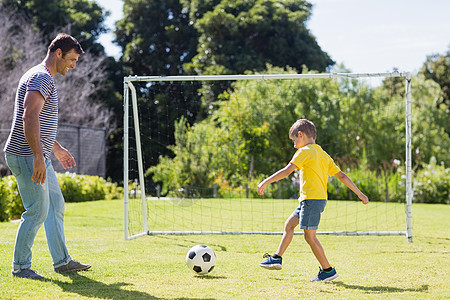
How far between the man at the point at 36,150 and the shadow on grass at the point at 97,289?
0.35 m

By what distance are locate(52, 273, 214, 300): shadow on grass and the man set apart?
0.35 m

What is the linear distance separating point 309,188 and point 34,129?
2313mm

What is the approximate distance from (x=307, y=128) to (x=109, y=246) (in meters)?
3.31

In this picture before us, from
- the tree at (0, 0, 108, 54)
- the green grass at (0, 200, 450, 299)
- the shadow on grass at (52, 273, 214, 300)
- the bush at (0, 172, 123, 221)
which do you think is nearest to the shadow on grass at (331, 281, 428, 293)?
the green grass at (0, 200, 450, 299)

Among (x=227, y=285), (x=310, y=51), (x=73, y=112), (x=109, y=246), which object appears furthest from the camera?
(x=310, y=51)

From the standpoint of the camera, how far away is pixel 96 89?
24.5 meters

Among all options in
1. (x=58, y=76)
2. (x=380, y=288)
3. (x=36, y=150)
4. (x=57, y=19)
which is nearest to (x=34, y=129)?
(x=36, y=150)

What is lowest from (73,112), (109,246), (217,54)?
(109,246)

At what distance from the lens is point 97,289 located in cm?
420

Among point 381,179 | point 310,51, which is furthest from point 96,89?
point 381,179

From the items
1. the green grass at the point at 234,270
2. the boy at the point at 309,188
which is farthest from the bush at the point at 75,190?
the boy at the point at 309,188

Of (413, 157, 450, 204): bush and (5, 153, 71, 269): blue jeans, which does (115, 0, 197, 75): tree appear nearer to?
(413, 157, 450, 204): bush

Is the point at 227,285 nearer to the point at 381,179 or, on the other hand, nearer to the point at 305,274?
the point at 305,274

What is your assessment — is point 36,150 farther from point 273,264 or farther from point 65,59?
point 273,264
